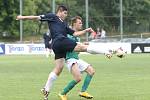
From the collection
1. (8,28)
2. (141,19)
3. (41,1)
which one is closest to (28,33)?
(8,28)

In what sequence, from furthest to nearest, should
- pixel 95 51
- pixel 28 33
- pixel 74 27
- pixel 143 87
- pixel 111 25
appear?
pixel 111 25, pixel 28 33, pixel 143 87, pixel 74 27, pixel 95 51

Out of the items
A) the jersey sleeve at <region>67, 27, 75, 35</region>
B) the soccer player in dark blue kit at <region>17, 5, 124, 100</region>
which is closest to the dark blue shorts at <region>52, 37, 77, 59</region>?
the soccer player in dark blue kit at <region>17, 5, 124, 100</region>

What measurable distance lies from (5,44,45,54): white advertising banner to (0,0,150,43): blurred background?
10533mm

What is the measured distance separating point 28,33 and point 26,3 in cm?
553

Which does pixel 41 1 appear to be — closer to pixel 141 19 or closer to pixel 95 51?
pixel 141 19

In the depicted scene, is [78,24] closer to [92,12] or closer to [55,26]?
[55,26]

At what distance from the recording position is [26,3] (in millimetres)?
66875

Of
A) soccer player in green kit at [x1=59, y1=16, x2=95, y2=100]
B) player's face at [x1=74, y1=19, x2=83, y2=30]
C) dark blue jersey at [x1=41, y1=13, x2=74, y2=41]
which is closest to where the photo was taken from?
dark blue jersey at [x1=41, y1=13, x2=74, y2=41]

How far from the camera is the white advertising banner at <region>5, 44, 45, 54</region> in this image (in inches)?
1938

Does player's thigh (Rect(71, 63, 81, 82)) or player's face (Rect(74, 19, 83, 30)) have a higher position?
player's face (Rect(74, 19, 83, 30))

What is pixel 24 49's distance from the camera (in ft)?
163

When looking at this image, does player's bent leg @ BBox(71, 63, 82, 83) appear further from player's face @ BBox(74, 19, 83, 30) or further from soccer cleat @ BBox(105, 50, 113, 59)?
soccer cleat @ BBox(105, 50, 113, 59)

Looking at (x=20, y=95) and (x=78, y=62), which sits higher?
(x=78, y=62)

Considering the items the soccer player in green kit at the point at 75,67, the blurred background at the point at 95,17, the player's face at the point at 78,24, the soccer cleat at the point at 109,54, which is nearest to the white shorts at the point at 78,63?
the soccer player in green kit at the point at 75,67
